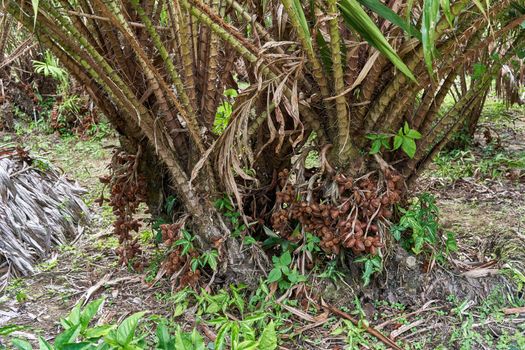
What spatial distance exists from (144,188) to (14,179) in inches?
47.3

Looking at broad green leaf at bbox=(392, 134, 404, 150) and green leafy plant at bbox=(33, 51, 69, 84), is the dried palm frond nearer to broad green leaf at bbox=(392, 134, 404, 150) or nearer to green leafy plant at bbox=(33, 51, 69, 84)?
broad green leaf at bbox=(392, 134, 404, 150)

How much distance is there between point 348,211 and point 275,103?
0.55 m

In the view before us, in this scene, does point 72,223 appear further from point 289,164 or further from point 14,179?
point 289,164

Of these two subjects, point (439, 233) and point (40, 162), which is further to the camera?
point (40, 162)

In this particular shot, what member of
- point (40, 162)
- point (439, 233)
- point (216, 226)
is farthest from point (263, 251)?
point (40, 162)

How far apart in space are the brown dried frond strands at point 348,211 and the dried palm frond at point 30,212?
1385 mm

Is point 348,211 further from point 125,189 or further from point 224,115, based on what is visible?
point 125,189

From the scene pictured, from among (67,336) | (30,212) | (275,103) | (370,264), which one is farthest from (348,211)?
(30,212)

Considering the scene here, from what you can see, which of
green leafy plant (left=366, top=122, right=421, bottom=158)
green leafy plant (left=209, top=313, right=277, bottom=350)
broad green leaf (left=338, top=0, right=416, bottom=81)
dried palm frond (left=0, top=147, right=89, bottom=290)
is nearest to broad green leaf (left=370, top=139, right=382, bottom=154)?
green leafy plant (left=366, top=122, right=421, bottom=158)

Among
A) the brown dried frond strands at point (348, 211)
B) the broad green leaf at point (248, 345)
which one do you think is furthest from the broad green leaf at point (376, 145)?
the broad green leaf at point (248, 345)

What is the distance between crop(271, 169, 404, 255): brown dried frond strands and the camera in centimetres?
196

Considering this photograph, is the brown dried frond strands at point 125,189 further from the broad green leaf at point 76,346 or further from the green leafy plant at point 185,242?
the broad green leaf at point 76,346

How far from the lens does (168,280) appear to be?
7.63ft

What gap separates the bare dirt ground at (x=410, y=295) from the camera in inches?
77.9
